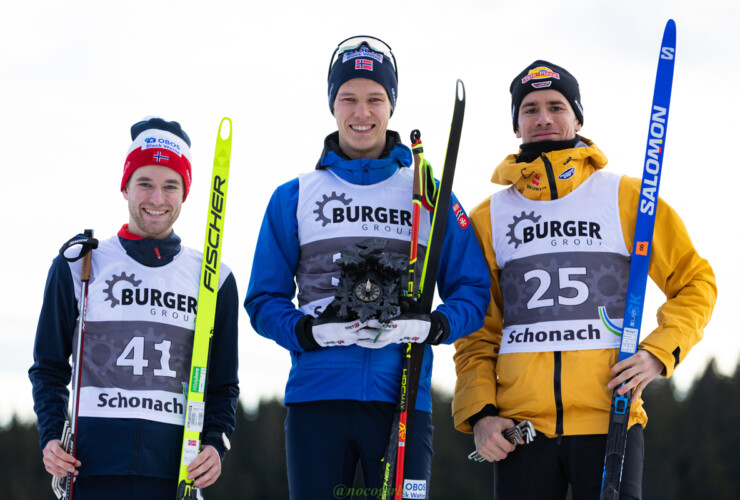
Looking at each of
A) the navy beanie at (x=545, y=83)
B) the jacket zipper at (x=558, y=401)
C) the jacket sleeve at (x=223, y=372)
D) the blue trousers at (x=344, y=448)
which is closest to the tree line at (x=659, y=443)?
the navy beanie at (x=545, y=83)

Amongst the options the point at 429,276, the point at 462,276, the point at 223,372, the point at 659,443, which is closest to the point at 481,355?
the point at 462,276

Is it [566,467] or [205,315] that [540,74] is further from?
[205,315]

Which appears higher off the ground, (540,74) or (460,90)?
(540,74)

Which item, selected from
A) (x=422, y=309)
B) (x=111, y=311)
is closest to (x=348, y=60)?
(x=422, y=309)

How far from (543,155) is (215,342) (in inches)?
70.7

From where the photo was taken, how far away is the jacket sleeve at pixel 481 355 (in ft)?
12.2

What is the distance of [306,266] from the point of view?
369 cm

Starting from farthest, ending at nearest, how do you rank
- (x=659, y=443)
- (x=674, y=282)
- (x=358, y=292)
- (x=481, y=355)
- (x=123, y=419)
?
(x=659, y=443), (x=481, y=355), (x=674, y=282), (x=123, y=419), (x=358, y=292)

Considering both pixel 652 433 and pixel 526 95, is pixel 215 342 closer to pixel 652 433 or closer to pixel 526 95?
pixel 526 95

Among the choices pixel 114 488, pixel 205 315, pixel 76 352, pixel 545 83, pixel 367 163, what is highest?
pixel 545 83

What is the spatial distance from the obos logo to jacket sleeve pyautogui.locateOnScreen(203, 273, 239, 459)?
17cm

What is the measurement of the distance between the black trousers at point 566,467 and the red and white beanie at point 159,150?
2046 millimetres

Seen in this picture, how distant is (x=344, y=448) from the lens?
340 cm

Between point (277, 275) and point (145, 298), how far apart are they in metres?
0.61
